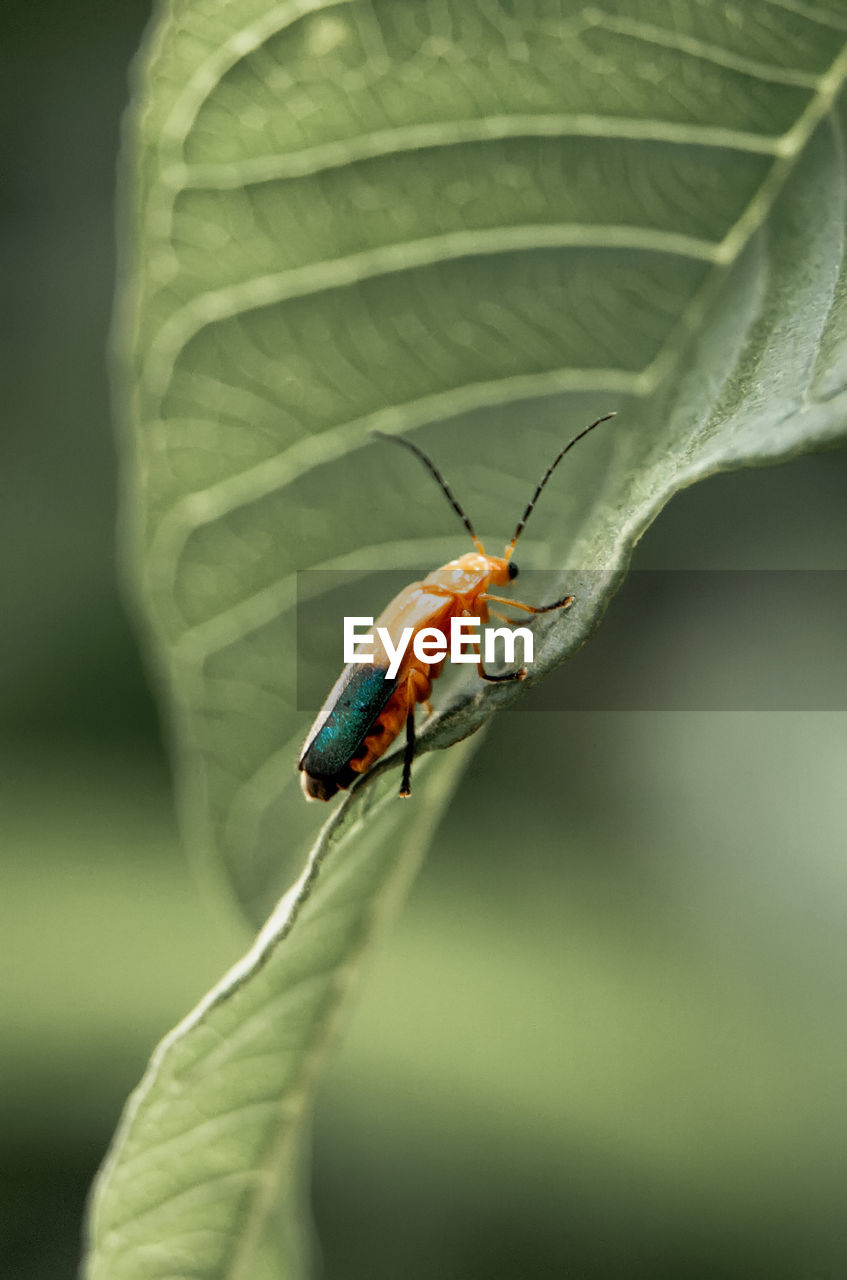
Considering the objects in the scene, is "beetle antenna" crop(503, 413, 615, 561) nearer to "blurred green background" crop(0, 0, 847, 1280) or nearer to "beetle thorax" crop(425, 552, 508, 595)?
"beetle thorax" crop(425, 552, 508, 595)

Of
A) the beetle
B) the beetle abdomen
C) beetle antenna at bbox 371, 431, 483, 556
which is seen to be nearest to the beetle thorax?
the beetle

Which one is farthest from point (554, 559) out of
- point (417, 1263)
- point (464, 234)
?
point (417, 1263)

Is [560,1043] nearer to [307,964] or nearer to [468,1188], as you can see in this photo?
[468,1188]

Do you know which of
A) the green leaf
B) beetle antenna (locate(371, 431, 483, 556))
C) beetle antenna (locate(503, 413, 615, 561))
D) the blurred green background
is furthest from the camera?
the blurred green background

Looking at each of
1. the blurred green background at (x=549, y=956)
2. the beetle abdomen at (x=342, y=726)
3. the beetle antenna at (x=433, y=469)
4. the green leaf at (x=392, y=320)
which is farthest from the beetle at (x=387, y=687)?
the blurred green background at (x=549, y=956)

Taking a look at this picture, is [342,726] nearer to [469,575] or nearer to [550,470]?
[469,575]

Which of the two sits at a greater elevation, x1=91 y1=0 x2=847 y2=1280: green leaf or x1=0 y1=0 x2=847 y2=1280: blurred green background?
x1=91 y1=0 x2=847 y2=1280: green leaf
